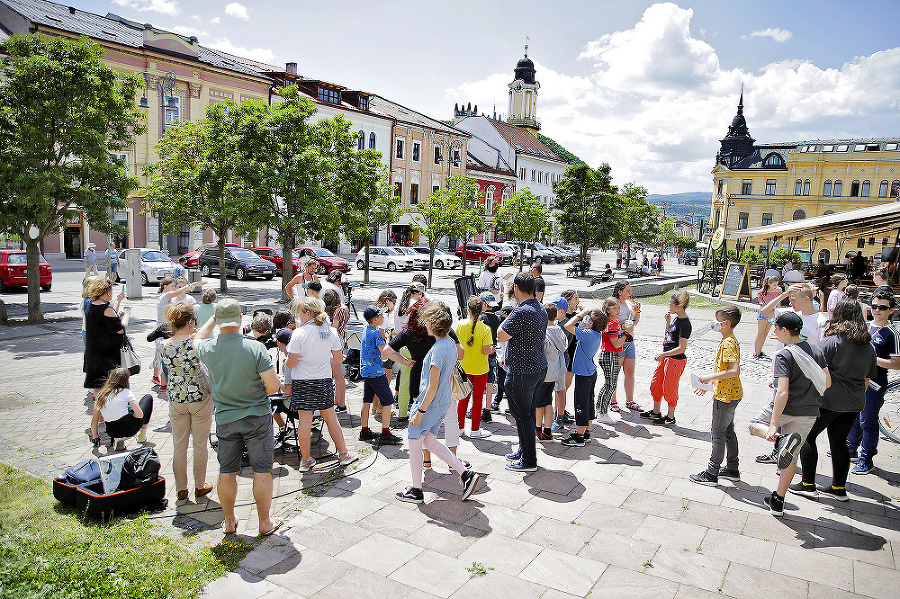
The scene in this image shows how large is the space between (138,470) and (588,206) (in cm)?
3311

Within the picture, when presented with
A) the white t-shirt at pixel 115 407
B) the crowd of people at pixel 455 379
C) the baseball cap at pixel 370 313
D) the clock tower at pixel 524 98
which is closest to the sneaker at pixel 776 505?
the crowd of people at pixel 455 379

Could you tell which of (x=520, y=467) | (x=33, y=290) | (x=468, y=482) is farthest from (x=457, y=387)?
(x=33, y=290)

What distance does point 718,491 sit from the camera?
5543 millimetres

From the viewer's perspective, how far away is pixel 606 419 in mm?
7703

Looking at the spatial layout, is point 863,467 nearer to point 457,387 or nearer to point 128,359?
point 457,387

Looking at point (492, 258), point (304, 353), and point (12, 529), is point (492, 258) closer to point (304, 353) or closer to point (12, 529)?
point (304, 353)

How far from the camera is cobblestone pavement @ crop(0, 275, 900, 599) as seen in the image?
4.07m

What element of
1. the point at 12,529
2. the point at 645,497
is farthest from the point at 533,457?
the point at 12,529

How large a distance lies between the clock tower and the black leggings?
80033 mm

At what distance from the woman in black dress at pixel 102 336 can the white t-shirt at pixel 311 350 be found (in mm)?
2478

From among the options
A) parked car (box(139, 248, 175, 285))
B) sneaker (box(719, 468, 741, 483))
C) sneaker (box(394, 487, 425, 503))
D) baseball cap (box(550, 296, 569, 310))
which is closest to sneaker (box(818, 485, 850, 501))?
sneaker (box(719, 468, 741, 483))

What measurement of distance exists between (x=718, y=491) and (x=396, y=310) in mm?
4419

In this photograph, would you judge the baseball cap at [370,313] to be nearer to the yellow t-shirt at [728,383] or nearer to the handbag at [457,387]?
the handbag at [457,387]

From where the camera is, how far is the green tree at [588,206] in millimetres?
35062
